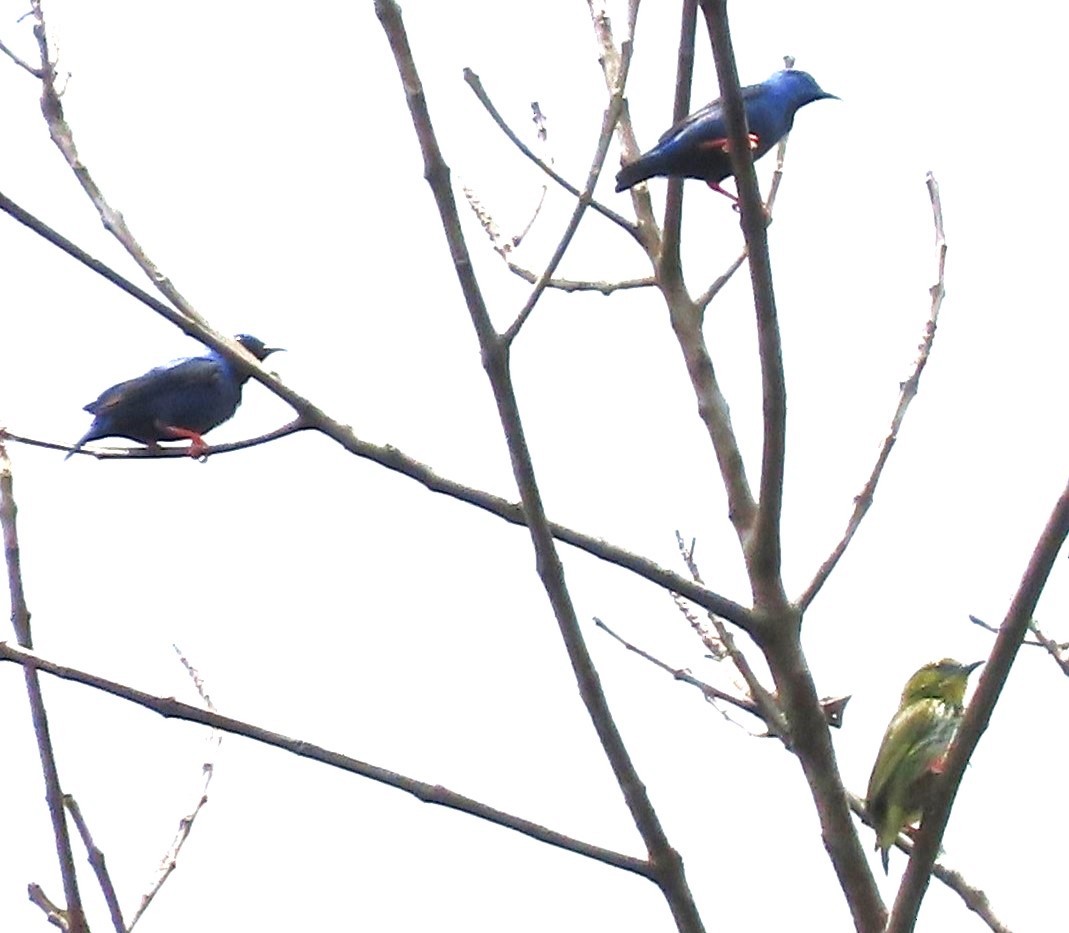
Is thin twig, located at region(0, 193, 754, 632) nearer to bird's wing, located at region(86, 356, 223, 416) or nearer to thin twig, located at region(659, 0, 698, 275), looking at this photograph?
thin twig, located at region(659, 0, 698, 275)

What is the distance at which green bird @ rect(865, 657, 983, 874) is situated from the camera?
384 centimetres

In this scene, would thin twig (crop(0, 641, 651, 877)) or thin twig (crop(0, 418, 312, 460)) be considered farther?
thin twig (crop(0, 418, 312, 460))

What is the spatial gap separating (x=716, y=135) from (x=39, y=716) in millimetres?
3394

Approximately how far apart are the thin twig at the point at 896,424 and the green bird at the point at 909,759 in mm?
637

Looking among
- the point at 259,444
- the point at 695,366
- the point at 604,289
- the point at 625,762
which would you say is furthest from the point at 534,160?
the point at 625,762

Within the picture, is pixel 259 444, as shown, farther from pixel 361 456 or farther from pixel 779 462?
pixel 779 462

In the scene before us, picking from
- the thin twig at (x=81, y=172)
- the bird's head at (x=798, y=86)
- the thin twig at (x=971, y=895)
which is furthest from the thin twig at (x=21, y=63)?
the bird's head at (x=798, y=86)

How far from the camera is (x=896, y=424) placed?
349 centimetres

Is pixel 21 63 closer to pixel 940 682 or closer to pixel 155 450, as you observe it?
pixel 155 450

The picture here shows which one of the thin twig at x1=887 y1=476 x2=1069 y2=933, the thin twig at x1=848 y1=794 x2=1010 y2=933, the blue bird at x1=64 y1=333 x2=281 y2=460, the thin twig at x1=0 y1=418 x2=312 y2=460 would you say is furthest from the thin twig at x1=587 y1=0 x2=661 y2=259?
the blue bird at x1=64 y1=333 x2=281 y2=460

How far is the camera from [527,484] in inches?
98.0

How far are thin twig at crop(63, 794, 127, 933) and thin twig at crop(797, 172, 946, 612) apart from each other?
1.42 meters

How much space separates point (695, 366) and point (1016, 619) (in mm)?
1298

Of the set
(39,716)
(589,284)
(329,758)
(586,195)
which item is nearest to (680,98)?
(586,195)
